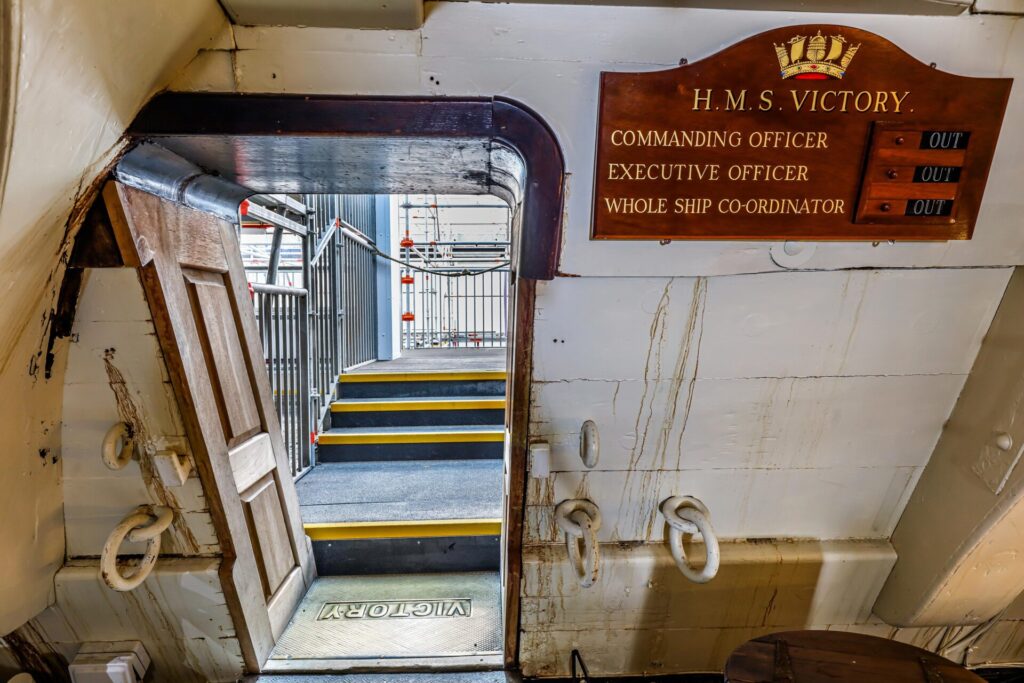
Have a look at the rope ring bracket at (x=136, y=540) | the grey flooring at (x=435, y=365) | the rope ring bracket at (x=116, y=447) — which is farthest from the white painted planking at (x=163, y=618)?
the grey flooring at (x=435, y=365)

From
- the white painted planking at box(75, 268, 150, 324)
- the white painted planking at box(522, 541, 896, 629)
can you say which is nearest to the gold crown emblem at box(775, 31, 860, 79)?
the white painted planking at box(522, 541, 896, 629)

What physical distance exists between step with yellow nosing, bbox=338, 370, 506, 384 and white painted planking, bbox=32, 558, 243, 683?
1865 millimetres

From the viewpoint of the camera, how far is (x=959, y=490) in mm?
1378

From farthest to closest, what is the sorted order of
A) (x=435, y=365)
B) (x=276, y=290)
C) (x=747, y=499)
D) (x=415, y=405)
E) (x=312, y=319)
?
(x=435, y=365)
(x=415, y=405)
(x=312, y=319)
(x=276, y=290)
(x=747, y=499)

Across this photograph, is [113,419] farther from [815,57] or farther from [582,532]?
[815,57]

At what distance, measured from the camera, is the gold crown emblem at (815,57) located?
→ 0.99 metres

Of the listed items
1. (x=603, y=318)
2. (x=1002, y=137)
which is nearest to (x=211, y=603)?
(x=603, y=318)

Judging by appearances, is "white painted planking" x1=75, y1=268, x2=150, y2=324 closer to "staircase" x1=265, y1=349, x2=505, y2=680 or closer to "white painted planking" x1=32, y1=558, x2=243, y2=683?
"white painted planking" x1=32, y1=558, x2=243, y2=683

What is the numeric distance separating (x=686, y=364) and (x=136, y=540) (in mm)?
1812

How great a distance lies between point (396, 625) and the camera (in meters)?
1.91

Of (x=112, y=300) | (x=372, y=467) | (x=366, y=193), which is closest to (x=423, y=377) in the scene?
(x=372, y=467)

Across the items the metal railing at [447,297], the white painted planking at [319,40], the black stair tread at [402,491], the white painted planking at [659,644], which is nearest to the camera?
the white painted planking at [319,40]

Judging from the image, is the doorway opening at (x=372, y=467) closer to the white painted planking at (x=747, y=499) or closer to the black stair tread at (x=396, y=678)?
the black stair tread at (x=396, y=678)

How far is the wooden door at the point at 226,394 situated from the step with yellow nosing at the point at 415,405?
1139 mm
